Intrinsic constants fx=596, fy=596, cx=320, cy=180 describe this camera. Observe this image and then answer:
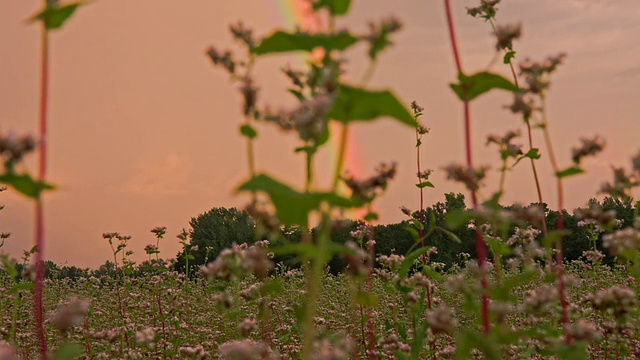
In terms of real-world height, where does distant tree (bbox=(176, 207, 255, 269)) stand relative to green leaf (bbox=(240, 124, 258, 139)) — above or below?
above

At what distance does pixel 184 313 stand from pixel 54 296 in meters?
6.78

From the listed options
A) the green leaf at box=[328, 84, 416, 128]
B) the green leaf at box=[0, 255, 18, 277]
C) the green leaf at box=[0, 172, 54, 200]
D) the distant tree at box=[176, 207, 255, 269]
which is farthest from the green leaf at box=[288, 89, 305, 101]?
the distant tree at box=[176, 207, 255, 269]

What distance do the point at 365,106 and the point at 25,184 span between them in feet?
4.30

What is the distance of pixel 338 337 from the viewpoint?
2.56 metres

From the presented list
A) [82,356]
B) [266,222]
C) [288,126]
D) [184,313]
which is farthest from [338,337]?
[184,313]

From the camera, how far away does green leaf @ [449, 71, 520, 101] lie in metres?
3.08

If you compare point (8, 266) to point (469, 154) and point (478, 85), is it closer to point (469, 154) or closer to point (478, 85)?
point (469, 154)

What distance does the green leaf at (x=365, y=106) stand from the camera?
82.5 inches

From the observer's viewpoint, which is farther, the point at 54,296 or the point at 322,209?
the point at 54,296

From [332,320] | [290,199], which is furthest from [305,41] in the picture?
[332,320]

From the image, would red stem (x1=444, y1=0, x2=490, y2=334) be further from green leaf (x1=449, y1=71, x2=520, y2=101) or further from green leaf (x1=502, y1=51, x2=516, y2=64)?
green leaf (x1=502, y1=51, x2=516, y2=64)

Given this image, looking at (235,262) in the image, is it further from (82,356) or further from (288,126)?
(82,356)

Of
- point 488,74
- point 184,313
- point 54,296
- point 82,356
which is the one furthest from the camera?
point 54,296

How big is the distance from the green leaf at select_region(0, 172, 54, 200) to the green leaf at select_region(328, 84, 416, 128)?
1.13m
